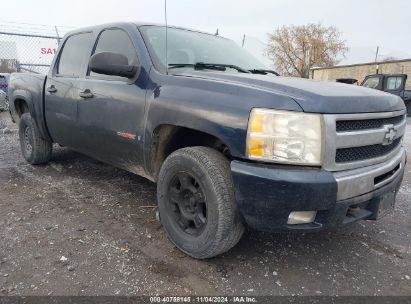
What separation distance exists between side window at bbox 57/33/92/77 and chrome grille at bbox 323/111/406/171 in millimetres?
2832

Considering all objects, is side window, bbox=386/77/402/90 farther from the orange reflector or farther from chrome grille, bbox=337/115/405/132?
the orange reflector

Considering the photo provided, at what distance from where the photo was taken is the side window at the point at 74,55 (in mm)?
4051

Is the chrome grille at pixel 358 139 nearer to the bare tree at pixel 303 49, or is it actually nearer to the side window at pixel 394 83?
the side window at pixel 394 83

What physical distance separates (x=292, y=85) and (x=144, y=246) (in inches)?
65.8

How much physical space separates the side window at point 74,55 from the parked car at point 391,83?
12.9 m

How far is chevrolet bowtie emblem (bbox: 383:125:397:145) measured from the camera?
264cm

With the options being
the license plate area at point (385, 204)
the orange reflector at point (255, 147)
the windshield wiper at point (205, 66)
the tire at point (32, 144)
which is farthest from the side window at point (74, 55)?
the license plate area at point (385, 204)

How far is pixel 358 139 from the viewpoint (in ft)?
7.83

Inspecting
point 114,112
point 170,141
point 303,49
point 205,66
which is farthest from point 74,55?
point 303,49

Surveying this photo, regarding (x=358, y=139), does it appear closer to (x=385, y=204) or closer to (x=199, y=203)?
(x=385, y=204)

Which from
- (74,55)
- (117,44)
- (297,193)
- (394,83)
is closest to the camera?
(297,193)

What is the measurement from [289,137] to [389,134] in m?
0.94

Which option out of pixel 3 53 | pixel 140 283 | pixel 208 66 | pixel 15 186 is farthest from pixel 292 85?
pixel 3 53

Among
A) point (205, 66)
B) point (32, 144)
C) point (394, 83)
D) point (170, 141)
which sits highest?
point (205, 66)
